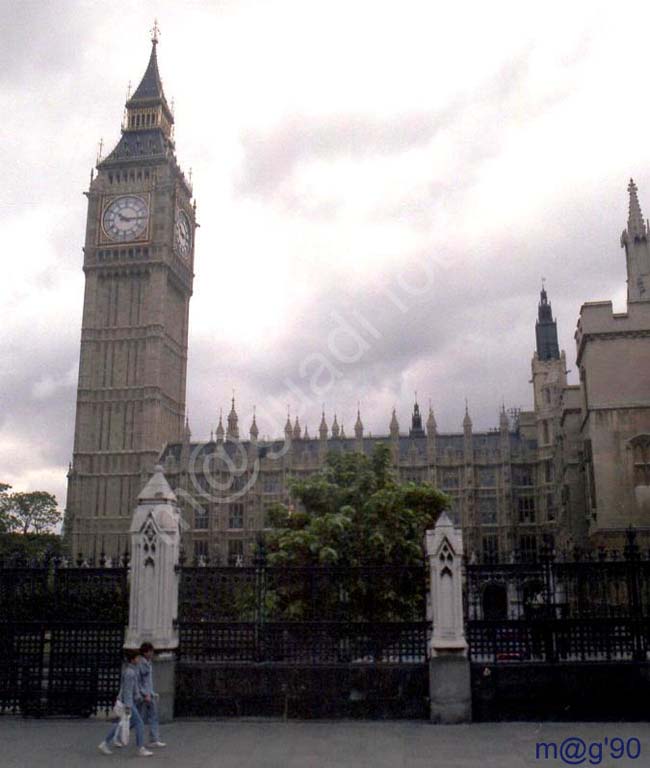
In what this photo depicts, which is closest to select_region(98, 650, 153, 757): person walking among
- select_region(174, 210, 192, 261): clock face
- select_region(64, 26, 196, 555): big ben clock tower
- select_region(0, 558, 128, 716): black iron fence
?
select_region(0, 558, 128, 716): black iron fence

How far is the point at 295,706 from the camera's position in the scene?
41.0ft

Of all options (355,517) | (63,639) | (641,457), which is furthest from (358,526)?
(63,639)

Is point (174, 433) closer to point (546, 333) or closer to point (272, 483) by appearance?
point (272, 483)

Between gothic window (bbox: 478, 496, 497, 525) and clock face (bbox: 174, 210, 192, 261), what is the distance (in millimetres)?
40975

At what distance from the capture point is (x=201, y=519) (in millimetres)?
73562

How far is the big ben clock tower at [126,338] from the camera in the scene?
7656 centimetres

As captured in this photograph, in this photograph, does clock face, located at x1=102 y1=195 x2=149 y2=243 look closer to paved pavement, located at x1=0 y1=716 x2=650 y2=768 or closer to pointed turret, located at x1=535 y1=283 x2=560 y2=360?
pointed turret, located at x1=535 y1=283 x2=560 y2=360

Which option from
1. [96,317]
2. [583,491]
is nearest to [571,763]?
[583,491]

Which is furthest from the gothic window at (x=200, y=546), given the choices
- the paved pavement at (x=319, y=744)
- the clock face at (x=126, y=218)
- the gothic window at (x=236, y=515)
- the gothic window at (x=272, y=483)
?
the paved pavement at (x=319, y=744)

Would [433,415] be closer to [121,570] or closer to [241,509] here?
[241,509]

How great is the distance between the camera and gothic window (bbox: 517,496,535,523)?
6925 cm

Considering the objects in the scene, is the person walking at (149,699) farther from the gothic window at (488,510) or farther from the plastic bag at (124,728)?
the gothic window at (488,510)

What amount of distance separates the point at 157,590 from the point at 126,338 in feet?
234

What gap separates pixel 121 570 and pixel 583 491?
2844 centimetres
